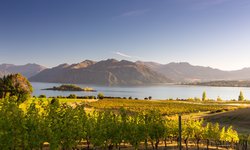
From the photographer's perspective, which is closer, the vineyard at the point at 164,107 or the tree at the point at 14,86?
the tree at the point at 14,86

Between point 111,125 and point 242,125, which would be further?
point 242,125

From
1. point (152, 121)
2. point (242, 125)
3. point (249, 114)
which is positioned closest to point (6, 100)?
point (152, 121)

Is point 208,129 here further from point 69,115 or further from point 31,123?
point 31,123

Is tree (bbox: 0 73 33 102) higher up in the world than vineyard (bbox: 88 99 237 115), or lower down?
higher up

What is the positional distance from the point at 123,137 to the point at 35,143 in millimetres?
14043

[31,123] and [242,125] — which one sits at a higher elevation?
[31,123]

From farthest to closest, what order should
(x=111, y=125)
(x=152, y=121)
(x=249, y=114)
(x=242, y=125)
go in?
(x=249, y=114), (x=242, y=125), (x=152, y=121), (x=111, y=125)

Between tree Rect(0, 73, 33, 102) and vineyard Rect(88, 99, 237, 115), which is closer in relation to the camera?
tree Rect(0, 73, 33, 102)

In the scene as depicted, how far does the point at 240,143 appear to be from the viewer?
63375 mm

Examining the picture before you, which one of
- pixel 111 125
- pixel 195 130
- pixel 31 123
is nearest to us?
pixel 31 123

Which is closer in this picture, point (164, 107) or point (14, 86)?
point (14, 86)

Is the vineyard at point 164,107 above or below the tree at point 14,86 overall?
below

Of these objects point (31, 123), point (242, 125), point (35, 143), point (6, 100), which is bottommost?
point (242, 125)

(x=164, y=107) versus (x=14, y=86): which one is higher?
(x=14, y=86)
